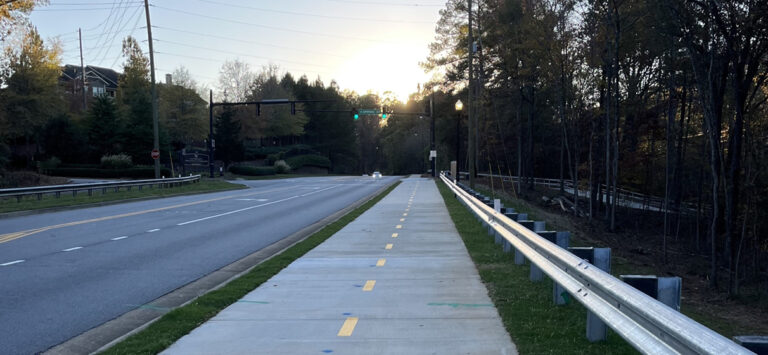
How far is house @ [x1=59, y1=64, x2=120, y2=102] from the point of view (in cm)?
9012

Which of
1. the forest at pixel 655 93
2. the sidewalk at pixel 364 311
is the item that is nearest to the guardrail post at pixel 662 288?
the sidewalk at pixel 364 311

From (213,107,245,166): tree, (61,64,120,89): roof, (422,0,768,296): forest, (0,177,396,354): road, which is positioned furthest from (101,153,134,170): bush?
(61,64,120,89): roof

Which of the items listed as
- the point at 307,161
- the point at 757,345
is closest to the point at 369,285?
the point at 757,345

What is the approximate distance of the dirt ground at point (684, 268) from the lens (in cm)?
1014

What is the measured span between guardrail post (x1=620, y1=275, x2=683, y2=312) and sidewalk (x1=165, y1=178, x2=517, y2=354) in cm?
147

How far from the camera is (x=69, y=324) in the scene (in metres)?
6.90

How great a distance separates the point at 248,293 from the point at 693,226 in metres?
31.5

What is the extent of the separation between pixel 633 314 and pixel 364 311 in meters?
3.54

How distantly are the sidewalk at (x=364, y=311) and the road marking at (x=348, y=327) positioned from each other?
0.4 inches

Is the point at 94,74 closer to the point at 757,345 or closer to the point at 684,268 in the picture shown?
the point at 684,268

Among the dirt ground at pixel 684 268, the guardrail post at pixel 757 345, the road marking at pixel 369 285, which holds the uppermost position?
the guardrail post at pixel 757 345

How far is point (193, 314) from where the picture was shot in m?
6.81

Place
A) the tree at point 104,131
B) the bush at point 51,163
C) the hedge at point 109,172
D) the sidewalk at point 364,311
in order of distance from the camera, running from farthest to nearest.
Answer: the tree at point 104,131
the bush at point 51,163
the hedge at point 109,172
the sidewalk at point 364,311

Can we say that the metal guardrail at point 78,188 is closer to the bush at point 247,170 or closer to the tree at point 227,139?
the bush at point 247,170
